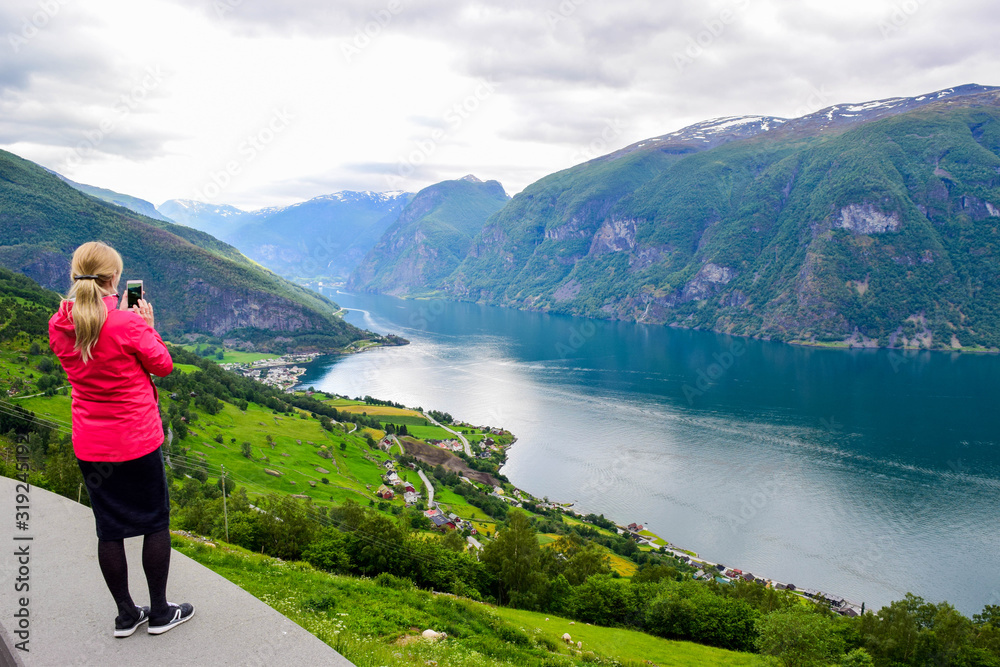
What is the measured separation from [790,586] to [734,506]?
1225 cm

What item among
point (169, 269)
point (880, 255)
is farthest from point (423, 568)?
point (880, 255)

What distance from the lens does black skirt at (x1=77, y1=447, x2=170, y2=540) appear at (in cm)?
387

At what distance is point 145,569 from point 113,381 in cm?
134

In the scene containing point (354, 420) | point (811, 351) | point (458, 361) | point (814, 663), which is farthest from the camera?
point (811, 351)

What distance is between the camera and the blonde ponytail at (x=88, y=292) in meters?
3.63

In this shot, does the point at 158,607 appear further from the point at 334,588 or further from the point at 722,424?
the point at 722,424

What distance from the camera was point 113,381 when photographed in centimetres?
378

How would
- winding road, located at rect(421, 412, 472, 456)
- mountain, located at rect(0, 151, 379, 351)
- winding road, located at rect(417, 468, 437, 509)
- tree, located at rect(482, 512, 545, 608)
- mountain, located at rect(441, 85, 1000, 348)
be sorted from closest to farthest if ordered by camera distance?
tree, located at rect(482, 512, 545, 608), winding road, located at rect(417, 468, 437, 509), winding road, located at rect(421, 412, 472, 456), mountain, located at rect(0, 151, 379, 351), mountain, located at rect(441, 85, 1000, 348)

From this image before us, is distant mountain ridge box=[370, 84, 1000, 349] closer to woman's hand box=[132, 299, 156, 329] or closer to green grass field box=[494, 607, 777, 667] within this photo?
green grass field box=[494, 607, 777, 667]

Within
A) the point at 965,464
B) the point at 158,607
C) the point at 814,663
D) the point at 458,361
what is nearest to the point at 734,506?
the point at 965,464

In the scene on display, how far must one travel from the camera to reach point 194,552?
7316 millimetres

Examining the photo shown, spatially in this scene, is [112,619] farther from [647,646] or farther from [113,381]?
[647,646]

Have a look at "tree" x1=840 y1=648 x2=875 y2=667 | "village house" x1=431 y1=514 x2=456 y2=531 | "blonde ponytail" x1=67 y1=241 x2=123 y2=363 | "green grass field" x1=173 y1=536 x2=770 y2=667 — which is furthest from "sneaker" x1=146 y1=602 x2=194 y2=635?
"village house" x1=431 y1=514 x2=456 y2=531

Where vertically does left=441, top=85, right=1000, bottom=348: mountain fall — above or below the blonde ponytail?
above
